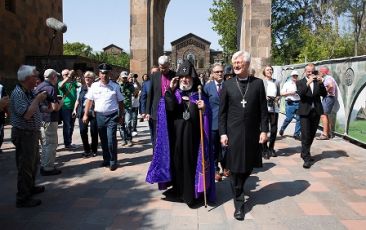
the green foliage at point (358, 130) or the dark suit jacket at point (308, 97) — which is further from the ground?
the dark suit jacket at point (308, 97)

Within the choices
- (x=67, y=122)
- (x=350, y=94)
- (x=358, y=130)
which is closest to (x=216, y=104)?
(x=67, y=122)

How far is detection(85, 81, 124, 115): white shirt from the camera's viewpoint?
723cm

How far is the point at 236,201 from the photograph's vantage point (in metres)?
4.81

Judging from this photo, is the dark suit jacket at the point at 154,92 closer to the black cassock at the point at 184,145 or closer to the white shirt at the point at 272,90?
the black cassock at the point at 184,145

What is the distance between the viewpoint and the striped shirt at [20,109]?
4945 millimetres

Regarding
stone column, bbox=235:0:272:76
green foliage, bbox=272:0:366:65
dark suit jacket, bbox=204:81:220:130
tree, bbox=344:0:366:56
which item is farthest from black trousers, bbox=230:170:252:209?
tree, bbox=344:0:366:56

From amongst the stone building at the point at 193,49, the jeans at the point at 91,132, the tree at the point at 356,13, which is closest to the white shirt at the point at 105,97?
the jeans at the point at 91,132

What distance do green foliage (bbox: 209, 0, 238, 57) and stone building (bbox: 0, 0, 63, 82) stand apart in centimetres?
2738

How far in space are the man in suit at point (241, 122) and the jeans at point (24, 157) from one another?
2.43 m

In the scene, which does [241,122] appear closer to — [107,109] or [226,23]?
[107,109]

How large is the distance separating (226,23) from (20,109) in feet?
143

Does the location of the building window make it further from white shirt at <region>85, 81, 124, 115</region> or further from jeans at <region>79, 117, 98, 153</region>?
white shirt at <region>85, 81, 124, 115</region>

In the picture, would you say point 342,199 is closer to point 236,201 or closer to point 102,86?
point 236,201

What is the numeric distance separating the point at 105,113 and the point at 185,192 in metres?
2.77
